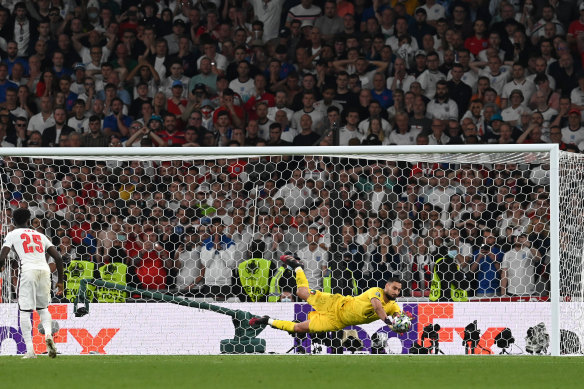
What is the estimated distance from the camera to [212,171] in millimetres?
12430

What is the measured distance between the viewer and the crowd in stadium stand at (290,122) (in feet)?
38.0

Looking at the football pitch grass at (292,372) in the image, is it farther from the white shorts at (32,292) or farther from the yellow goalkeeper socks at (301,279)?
the yellow goalkeeper socks at (301,279)

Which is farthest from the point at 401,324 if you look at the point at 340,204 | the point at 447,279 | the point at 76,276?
the point at 76,276

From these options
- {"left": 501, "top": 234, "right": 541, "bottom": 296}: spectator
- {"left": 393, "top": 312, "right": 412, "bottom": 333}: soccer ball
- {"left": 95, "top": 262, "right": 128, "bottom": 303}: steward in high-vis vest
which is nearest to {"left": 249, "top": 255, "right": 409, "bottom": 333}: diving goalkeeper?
{"left": 393, "top": 312, "right": 412, "bottom": 333}: soccer ball

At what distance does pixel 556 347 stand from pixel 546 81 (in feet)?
16.6

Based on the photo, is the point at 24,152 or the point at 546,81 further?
the point at 546,81

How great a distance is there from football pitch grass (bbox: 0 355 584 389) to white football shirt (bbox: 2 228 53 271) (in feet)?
3.09

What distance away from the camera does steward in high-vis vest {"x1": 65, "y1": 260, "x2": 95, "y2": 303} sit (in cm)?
1152

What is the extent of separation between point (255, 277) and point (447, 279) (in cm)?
222

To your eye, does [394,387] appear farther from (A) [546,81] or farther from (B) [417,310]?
(A) [546,81]

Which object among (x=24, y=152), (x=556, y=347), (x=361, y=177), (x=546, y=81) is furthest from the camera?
(x=546, y=81)

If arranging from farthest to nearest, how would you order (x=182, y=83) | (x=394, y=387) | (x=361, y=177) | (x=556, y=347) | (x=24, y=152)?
(x=182, y=83) < (x=361, y=177) < (x=24, y=152) < (x=556, y=347) < (x=394, y=387)

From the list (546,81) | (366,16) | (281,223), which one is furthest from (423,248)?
(366,16)

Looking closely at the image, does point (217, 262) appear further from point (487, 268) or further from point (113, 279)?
point (487, 268)
